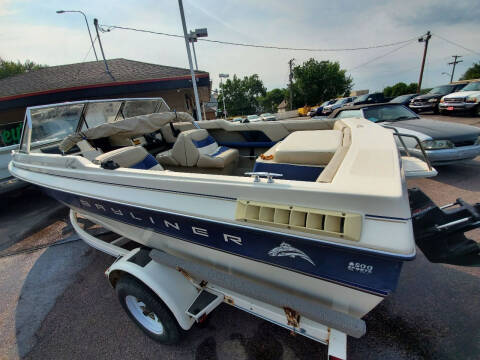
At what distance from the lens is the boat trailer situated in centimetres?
121

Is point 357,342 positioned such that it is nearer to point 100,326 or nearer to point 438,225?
point 438,225

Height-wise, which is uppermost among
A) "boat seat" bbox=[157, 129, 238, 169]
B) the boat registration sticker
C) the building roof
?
the building roof

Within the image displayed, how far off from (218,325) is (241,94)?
190ft

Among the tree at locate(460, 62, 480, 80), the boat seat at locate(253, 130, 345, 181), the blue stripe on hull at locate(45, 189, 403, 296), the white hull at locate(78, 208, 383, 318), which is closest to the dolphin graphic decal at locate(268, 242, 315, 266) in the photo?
the blue stripe on hull at locate(45, 189, 403, 296)

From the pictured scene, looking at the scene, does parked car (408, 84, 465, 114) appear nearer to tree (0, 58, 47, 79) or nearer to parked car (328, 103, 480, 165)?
parked car (328, 103, 480, 165)

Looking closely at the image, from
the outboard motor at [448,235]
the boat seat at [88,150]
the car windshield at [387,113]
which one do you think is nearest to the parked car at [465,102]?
the car windshield at [387,113]

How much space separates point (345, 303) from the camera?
1172 mm

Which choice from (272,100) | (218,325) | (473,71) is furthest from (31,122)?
(272,100)

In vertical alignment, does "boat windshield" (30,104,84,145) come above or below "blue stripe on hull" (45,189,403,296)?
above

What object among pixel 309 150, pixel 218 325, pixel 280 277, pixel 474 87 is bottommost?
pixel 218 325

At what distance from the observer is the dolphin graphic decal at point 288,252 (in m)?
1.12

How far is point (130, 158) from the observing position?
221cm

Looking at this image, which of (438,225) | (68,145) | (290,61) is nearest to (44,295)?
(68,145)

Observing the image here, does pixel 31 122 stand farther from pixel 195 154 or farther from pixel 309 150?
pixel 309 150
